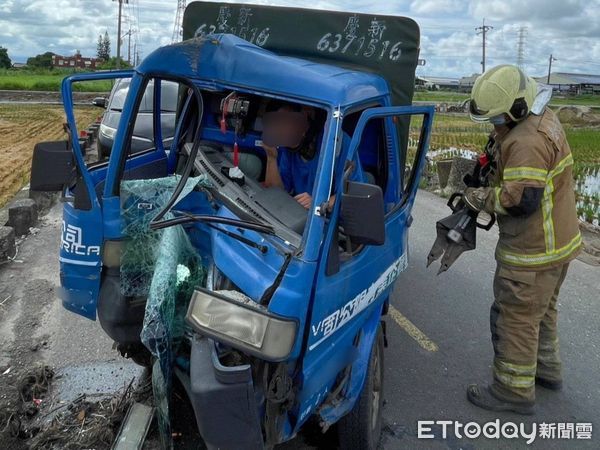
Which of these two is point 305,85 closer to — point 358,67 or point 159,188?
point 159,188

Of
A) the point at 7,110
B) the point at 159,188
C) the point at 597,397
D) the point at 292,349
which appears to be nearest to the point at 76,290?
the point at 159,188

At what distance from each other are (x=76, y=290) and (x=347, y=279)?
5.33 ft

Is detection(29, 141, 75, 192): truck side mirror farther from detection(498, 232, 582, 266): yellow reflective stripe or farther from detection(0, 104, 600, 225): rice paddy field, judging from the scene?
detection(0, 104, 600, 225): rice paddy field

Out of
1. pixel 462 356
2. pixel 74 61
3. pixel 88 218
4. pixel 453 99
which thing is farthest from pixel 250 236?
pixel 74 61

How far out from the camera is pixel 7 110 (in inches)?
1145

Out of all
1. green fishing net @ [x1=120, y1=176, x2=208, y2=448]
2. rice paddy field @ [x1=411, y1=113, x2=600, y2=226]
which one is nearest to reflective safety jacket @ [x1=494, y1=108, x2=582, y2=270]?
Result: green fishing net @ [x1=120, y1=176, x2=208, y2=448]

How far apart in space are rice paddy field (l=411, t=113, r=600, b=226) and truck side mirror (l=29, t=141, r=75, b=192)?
8593mm

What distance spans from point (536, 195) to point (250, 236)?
6.12 ft

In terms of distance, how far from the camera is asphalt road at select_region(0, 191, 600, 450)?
13.2 ft

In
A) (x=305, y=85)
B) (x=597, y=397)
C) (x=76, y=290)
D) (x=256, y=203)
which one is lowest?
(x=597, y=397)

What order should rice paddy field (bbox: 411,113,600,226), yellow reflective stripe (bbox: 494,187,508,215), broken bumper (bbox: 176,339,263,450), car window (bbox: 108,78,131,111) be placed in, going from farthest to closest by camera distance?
rice paddy field (bbox: 411,113,600,226) < car window (bbox: 108,78,131,111) < yellow reflective stripe (bbox: 494,187,508,215) < broken bumper (bbox: 176,339,263,450)

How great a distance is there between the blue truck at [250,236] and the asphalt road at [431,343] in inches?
26.4

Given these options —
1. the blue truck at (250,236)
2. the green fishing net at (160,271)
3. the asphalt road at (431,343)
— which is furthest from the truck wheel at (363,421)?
the green fishing net at (160,271)

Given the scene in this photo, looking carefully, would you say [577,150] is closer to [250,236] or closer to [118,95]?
[118,95]
